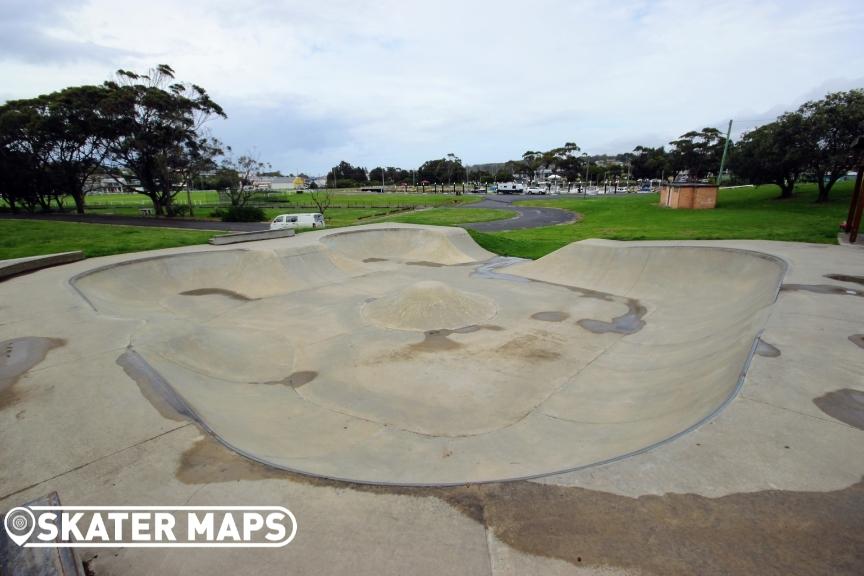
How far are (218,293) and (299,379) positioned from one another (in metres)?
8.53

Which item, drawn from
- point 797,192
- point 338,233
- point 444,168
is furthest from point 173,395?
point 444,168

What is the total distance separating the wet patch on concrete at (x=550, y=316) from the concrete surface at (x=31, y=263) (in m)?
16.3

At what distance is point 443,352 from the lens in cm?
995

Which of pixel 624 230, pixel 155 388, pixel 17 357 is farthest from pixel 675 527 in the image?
pixel 624 230

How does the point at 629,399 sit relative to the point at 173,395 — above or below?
below

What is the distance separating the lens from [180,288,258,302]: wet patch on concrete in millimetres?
14809

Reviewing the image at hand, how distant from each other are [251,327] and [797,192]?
44.7 m

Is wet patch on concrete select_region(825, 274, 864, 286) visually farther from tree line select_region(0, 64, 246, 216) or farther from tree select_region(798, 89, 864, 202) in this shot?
tree line select_region(0, 64, 246, 216)

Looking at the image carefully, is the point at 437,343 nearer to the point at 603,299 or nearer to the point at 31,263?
the point at 603,299

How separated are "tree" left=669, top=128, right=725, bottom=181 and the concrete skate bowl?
199 feet

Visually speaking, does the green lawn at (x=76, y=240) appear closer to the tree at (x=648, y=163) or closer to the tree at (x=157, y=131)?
the tree at (x=157, y=131)

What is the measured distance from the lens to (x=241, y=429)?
579 cm

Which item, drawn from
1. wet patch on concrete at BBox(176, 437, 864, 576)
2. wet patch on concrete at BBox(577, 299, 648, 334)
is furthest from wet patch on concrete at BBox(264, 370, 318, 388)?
wet patch on concrete at BBox(577, 299, 648, 334)

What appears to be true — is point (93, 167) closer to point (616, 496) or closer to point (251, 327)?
point (251, 327)
